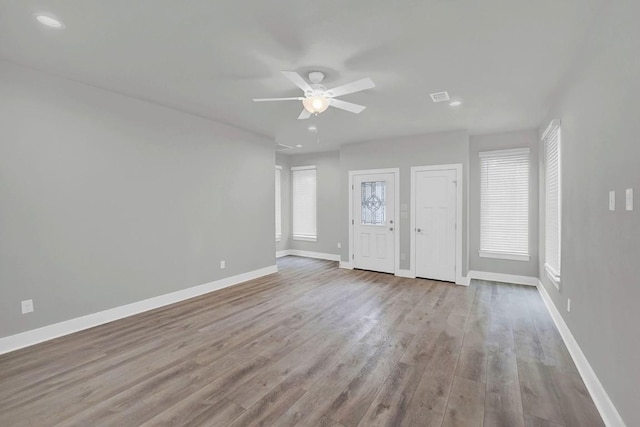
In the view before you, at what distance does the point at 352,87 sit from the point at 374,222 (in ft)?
12.7

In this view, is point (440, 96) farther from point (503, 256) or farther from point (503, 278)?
point (503, 278)

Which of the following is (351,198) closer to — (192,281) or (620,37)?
(192,281)

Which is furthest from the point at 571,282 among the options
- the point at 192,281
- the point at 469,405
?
the point at 192,281

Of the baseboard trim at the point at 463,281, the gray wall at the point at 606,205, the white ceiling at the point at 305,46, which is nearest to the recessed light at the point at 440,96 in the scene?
the white ceiling at the point at 305,46

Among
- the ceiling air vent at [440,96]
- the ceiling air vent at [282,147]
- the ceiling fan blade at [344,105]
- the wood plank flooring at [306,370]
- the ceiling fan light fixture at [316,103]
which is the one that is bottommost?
the wood plank flooring at [306,370]

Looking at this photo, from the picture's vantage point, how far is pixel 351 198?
6.62 meters

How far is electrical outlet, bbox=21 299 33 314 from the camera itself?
2998 millimetres

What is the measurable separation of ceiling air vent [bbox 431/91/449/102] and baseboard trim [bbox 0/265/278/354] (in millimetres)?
4160

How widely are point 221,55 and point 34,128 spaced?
6.83ft

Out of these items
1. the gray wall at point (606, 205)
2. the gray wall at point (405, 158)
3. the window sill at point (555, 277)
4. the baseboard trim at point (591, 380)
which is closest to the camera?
the gray wall at point (606, 205)

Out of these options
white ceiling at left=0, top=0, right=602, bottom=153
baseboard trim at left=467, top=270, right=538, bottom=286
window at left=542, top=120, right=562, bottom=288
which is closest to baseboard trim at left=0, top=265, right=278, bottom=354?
white ceiling at left=0, top=0, right=602, bottom=153

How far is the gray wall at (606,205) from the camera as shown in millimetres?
1631

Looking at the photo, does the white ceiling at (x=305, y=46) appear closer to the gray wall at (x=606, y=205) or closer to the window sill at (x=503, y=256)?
the gray wall at (x=606, y=205)

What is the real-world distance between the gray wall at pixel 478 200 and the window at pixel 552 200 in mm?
770
